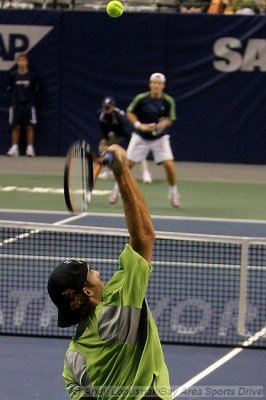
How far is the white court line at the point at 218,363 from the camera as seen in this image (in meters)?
8.16

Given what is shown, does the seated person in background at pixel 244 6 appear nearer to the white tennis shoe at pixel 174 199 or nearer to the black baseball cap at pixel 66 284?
the white tennis shoe at pixel 174 199

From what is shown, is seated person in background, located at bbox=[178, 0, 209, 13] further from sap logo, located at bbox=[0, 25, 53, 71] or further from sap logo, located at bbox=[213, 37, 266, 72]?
sap logo, located at bbox=[0, 25, 53, 71]

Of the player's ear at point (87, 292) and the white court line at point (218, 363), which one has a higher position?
the player's ear at point (87, 292)

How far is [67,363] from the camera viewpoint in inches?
177

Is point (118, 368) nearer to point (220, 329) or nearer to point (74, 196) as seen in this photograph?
point (74, 196)

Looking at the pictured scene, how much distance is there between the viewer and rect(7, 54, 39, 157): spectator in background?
2198cm

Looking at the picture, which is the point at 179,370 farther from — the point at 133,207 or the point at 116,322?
the point at 133,207

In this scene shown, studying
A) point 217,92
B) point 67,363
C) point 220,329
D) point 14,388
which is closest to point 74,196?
point 67,363

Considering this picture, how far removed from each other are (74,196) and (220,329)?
4.96 metres

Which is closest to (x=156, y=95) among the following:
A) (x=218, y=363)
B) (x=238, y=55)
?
(x=238, y=55)

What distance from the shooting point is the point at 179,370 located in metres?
8.68

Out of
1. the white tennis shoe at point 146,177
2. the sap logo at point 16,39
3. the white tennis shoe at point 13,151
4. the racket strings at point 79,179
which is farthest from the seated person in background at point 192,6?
the racket strings at point 79,179

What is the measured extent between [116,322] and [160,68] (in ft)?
58.5

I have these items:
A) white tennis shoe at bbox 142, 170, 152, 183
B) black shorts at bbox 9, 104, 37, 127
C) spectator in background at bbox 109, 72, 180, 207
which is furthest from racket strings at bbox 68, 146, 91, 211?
black shorts at bbox 9, 104, 37, 127
